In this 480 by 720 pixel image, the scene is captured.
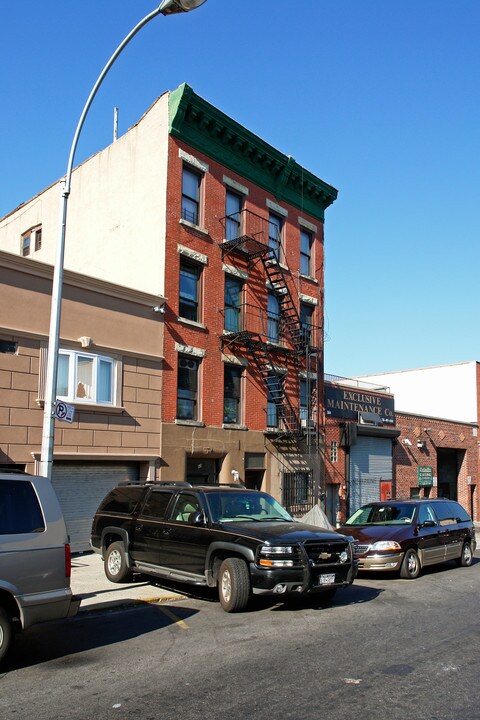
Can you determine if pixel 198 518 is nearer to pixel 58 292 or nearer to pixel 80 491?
pixel 58 292

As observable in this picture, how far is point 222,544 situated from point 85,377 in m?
8.39

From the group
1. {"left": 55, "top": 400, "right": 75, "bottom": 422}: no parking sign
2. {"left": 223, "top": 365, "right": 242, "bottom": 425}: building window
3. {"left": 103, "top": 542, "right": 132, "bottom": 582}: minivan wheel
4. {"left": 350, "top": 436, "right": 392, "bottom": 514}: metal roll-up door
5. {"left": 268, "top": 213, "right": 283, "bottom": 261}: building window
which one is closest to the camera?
{"left": 55, "top": 400, "right": 75, "bottom": 422}: no parking sign

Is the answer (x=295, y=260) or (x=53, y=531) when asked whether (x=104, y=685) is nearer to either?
(x=53, y=531)

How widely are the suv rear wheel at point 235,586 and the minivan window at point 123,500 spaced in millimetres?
2965

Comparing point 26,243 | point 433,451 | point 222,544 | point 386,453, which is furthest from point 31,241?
point 433,451

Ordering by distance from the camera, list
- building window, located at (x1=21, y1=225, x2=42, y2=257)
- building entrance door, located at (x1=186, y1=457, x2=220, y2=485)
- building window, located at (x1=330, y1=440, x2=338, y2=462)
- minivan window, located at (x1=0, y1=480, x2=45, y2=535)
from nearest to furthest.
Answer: minivan window, located at (x1=0, y1=480, x2=45, y2=535) < building entrance door, located at (x1=186, y1=457, x2=220, y2=485) < building window, located at (x1=21, y1=225, x2=42, y2=257) < building window, located at (x1=330, y1=440, x2=338, y2=462)

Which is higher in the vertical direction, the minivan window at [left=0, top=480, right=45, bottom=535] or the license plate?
the minivan window at [left=0, top=480, right=45, bottom=535]

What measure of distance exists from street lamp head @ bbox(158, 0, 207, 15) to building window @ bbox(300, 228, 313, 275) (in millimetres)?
15917

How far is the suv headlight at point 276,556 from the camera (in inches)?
370

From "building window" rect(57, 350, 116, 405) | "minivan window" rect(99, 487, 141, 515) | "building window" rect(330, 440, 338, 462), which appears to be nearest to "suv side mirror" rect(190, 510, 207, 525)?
"minivan window" rect(99, 487, 141, 515)

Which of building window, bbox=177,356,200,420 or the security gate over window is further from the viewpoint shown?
the security gate over window

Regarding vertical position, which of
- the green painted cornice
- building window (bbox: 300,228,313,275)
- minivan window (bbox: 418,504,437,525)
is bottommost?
minivan window (bbox: 418,504,437,525)

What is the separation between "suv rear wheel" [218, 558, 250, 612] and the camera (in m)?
9.51

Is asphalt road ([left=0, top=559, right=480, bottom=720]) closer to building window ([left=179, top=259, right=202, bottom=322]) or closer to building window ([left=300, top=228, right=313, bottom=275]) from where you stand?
building window ([left=179, top=259, right=202, bottom=322])
